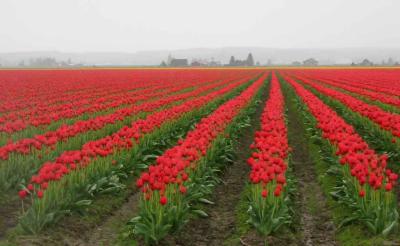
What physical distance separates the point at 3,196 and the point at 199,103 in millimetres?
11094

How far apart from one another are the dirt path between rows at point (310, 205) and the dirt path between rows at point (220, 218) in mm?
1150

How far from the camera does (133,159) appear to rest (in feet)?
29.2

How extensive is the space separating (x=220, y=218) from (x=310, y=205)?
179 cm

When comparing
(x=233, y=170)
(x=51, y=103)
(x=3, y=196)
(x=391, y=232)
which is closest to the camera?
(x=391, y=232)

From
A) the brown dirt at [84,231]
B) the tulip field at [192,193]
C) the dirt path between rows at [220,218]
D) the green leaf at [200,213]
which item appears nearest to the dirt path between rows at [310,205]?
the tulip field at [192,193]

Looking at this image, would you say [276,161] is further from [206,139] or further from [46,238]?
[46,238]

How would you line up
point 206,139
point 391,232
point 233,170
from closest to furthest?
point 391,232, point 206,139, point 233,170

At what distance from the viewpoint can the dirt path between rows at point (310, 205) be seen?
6012 millimetres

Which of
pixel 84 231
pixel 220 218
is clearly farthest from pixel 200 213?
pixel 84 231

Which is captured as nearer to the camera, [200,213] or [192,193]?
[200,213]

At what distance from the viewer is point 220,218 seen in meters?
6.79

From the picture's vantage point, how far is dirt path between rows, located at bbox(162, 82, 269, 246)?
5918mm

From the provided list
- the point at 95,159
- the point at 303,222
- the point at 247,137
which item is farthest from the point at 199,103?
the point at 303,222

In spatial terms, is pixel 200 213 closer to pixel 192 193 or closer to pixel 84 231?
pixel 192 193
